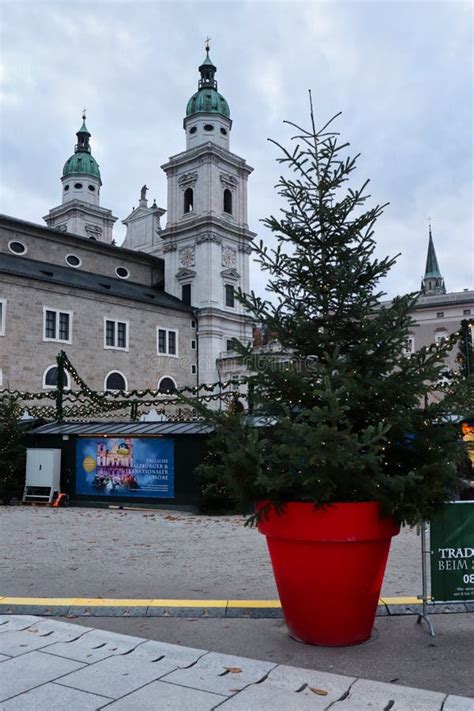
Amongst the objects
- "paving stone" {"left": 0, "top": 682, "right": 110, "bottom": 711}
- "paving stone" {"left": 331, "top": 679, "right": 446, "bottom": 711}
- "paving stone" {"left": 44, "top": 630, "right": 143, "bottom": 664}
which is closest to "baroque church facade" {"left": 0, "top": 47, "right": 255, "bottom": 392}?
"paving stone" {"left": 44, "top": 630, "right": 143, "bottom": 664}

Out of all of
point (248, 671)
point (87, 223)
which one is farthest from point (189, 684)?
point (87, 223)

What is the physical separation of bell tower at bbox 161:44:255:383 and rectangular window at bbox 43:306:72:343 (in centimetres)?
1438

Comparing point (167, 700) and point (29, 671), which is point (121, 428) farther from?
point (167, 700)

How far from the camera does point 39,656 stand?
179 inches

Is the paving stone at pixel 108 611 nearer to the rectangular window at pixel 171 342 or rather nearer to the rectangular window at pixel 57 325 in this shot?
the rectangular window at pixel 57 325

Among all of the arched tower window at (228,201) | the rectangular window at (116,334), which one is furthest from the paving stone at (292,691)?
the arched tower window at (228,201)

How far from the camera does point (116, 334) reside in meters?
49.2

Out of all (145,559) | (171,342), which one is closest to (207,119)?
(171,342)

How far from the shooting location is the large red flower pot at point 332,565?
473 cm

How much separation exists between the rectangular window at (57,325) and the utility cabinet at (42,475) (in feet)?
95.8

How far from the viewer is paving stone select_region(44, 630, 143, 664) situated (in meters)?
4.58

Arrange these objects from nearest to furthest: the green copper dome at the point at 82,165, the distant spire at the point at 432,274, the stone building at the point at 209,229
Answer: the stone building at the point at 209,229
the green copper dome at the point at 82,165
the distant spire at the point at 432,274

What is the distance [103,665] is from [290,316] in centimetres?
329

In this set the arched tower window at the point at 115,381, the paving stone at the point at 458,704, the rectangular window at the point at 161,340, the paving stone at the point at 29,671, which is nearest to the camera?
the paving stone at the point at 458,704
